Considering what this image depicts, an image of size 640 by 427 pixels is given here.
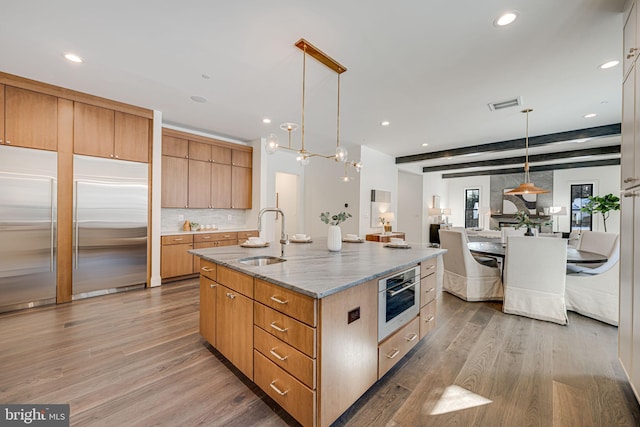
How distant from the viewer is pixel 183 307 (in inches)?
127

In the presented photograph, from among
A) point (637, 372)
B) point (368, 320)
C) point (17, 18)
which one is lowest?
point (637, 372)

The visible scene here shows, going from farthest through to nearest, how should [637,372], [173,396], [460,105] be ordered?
[460,105] < [173,396] < [637,372]

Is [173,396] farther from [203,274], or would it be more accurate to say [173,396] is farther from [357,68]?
[357,68]

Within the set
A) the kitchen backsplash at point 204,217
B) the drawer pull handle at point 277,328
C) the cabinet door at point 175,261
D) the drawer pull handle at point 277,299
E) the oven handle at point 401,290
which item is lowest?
the cabinet door at point 175,261

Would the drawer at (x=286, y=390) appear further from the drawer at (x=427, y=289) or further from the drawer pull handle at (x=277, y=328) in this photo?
the drawer at (x=427, y=289)

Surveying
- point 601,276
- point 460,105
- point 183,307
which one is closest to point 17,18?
point 183,307

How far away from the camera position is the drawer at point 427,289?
90.6 inches

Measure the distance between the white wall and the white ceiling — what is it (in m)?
5.51

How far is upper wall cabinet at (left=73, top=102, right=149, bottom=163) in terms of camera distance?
3453 mm

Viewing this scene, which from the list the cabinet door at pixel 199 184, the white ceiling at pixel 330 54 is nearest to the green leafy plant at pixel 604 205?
the white ceiling at pixel 330 54

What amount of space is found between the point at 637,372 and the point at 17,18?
4.99 m

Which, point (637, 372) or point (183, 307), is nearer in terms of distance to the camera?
point (637, 372)

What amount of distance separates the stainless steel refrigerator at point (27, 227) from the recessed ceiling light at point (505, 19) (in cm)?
494

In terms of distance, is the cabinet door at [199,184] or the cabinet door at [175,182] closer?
the cabinet door at [175,182]
